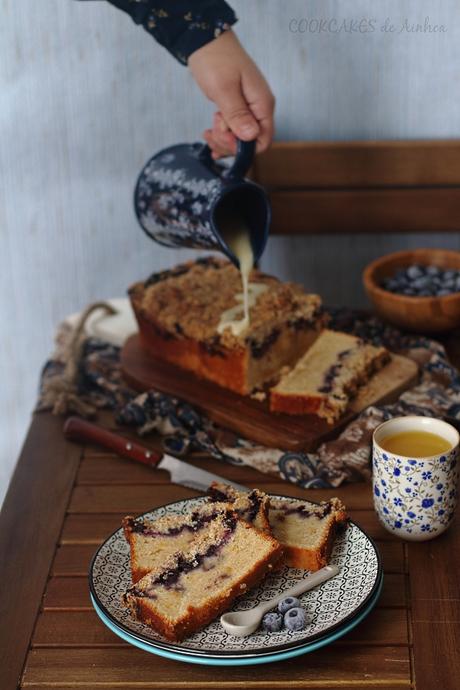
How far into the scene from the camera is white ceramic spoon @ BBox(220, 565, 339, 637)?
112 centimetres

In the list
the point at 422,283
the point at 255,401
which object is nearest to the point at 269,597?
the point at 255,401

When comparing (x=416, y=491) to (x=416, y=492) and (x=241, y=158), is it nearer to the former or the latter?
(x=416, y=492)

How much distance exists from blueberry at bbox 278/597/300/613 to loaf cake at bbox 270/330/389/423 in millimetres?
524

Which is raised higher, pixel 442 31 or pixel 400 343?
pixel 442 31

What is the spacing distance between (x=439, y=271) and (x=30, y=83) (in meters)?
1.03

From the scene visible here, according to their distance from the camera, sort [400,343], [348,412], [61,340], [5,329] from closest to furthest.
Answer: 1. [348,412]
2. [400,343]
3. [61,340]
4. [5,329]

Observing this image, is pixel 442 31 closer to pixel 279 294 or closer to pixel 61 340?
pixel 279 294

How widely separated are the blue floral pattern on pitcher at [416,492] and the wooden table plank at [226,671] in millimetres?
216

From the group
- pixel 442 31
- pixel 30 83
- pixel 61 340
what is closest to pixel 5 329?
pixel 61 340

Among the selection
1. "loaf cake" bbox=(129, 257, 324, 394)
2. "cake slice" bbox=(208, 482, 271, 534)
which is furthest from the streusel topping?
"cake slice" bbox=(208, 482, 271, 534)

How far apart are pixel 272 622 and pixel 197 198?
A: 84 centimetres

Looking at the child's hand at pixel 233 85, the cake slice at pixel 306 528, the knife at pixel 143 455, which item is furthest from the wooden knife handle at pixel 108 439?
the child's hand at pixel 233 85

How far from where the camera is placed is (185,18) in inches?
69.0

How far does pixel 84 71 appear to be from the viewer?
2156mm
